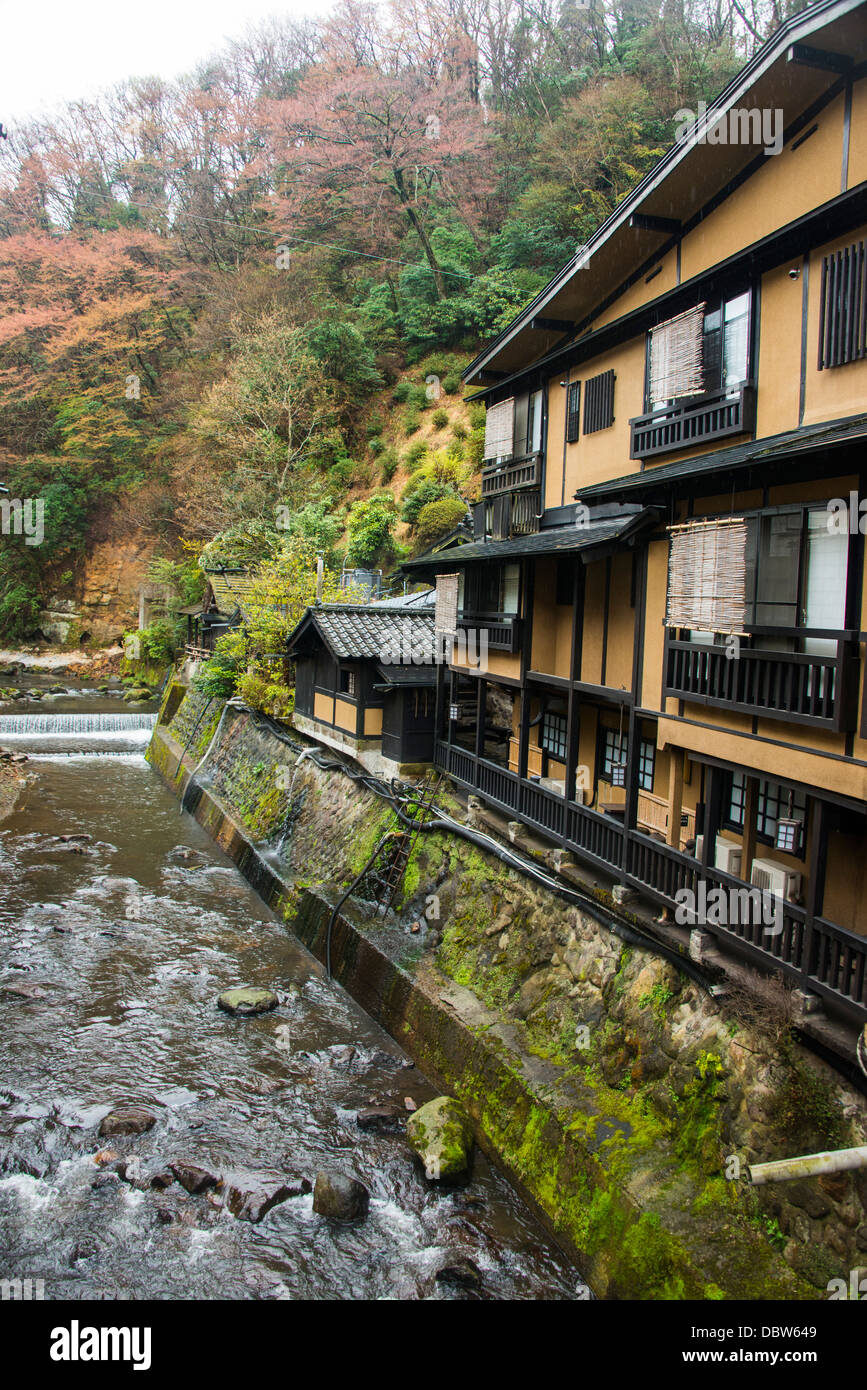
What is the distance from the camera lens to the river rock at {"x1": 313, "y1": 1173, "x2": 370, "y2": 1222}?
10.6 meters

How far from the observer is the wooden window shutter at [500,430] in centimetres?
1738

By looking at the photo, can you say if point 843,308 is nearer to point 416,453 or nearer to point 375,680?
point 375,680

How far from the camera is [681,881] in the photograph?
1093cm

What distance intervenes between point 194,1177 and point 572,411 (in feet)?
45.4

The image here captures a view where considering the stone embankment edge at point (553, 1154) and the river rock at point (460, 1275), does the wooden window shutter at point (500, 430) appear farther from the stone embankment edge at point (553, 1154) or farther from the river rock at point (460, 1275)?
the river rock at point (460, 1275)

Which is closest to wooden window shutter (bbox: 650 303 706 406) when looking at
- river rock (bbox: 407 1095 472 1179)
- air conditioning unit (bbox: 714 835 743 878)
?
air conditioning unit (bbox: 714 835 743 878)

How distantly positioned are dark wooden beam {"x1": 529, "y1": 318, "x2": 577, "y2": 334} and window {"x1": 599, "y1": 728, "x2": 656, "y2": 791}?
8.09 m

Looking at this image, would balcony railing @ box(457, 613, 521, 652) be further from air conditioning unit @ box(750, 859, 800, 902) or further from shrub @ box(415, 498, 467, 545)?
shrub @ box(415, 498, 467, 545)

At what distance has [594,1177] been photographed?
9602mm

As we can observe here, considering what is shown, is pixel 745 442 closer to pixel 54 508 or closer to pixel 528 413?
pixel 528 413

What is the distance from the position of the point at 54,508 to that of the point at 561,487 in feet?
167

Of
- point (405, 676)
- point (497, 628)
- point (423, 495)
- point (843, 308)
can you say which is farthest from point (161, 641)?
→ point (843, 308)
